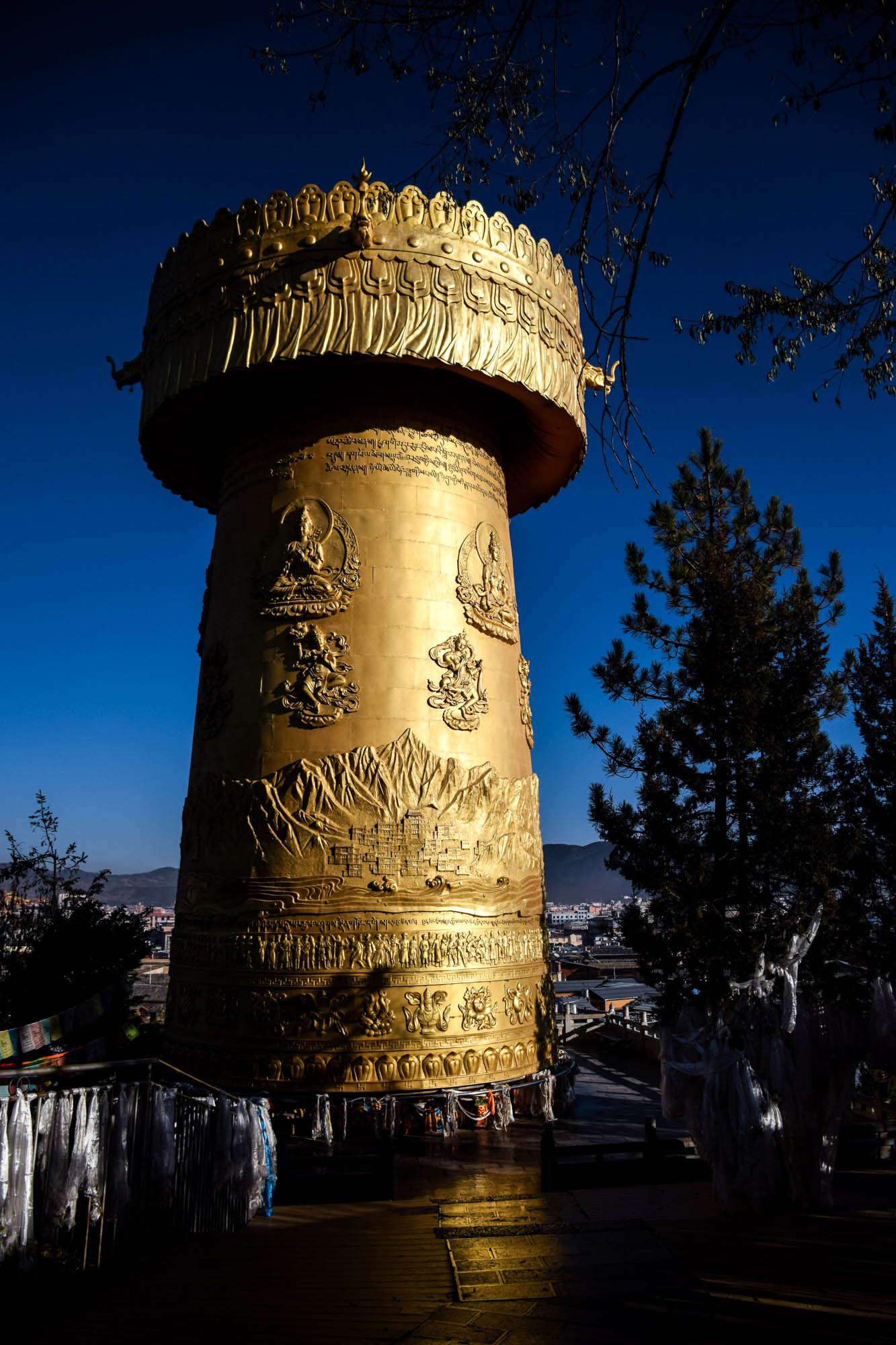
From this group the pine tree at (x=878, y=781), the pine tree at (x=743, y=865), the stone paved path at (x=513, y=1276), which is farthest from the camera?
the pine tree at (x=878, y=781)

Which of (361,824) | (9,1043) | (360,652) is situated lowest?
(9,1043)

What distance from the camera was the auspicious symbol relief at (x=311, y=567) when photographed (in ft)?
40.3

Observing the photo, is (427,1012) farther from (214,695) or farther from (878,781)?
(878,781)

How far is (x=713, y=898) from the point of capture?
8828 mm

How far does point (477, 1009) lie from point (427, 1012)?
0.72 meters

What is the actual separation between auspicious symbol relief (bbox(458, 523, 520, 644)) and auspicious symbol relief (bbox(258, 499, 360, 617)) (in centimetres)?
168

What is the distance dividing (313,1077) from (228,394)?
9.85 m

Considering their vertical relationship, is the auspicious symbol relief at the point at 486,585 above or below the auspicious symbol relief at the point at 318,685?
above

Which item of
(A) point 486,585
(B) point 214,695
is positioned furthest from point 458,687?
(B) point 214,695

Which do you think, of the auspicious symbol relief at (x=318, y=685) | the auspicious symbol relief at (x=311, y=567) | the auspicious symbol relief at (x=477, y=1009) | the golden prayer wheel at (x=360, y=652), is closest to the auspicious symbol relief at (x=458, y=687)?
the golden prayer wheel at (x=360, y=652)

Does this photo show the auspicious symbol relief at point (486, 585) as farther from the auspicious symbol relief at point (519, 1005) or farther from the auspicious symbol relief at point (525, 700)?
the auspicious symbol relief at point (519, 1005)

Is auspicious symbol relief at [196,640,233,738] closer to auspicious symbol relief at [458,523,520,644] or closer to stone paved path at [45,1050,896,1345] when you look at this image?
auspicious symbol relief at [458,523,520,644]

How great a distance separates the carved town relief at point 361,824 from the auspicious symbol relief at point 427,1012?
137cm

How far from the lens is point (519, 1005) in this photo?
1200 cm
